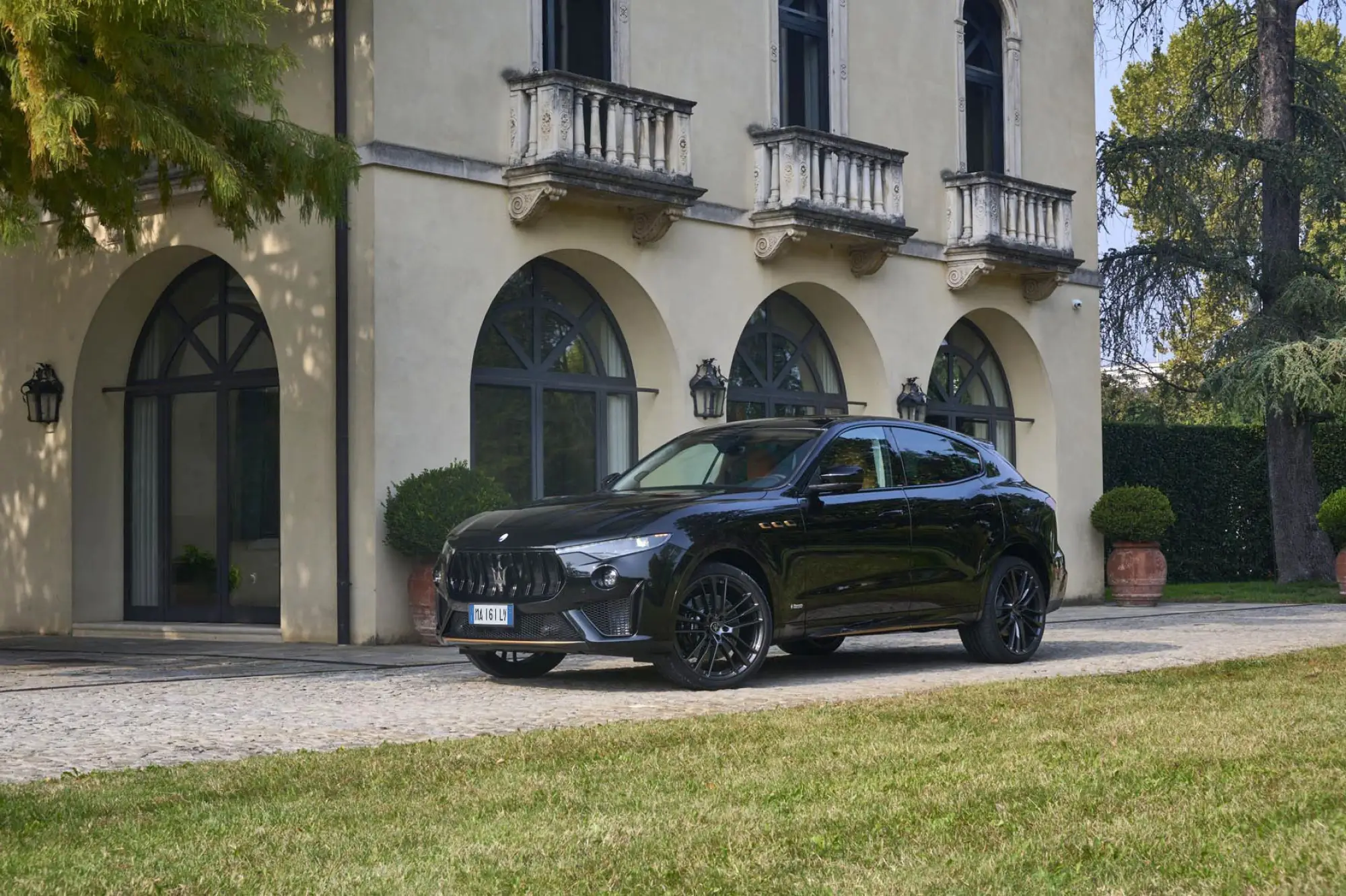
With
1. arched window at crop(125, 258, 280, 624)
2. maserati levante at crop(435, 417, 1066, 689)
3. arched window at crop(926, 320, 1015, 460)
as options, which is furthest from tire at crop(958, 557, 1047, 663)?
arched window at crop(926, 320, 1015, 460)

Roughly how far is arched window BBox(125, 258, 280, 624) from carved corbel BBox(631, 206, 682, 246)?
12.2 feet

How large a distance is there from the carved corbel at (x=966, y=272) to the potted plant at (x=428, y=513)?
310 inches

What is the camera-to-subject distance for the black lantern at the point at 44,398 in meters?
17.0

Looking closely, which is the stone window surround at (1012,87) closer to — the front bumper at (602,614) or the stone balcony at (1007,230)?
the stone balcony at (1007,230)

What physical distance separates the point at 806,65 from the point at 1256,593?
30.7 ft

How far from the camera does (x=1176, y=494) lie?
2598 cm

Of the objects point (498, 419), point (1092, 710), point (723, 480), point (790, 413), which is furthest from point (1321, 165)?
point (1092, 710)

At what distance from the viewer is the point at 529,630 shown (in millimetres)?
9859

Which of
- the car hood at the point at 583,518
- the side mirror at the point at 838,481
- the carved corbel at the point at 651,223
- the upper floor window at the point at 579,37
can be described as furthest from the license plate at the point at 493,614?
the upper floor window at the point at 579,37

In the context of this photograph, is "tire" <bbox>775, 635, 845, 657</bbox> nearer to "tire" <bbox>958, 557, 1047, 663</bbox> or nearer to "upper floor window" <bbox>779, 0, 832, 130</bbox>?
"tire" <bbox>958, 557, 1047, 663</bbox>

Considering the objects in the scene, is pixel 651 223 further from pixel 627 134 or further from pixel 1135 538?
pixel 1135 538

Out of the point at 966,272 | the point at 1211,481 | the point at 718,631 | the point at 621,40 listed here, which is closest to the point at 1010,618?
the point at 718,631

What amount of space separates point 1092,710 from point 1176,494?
18.8 m

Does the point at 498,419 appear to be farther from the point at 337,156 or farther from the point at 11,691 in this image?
the point at 11,691
